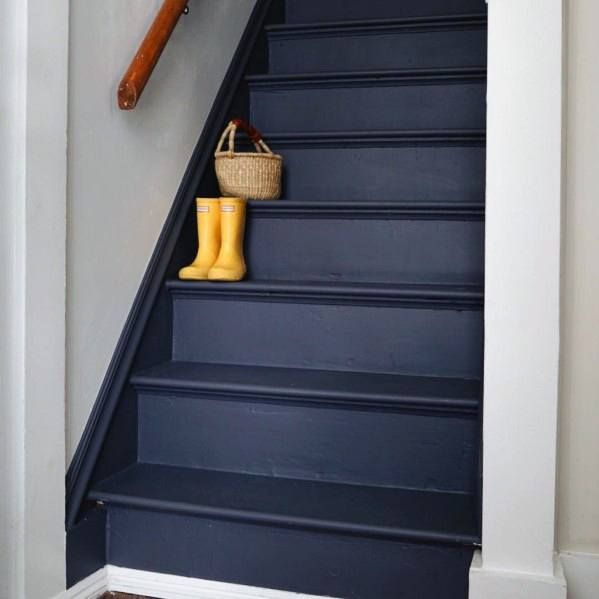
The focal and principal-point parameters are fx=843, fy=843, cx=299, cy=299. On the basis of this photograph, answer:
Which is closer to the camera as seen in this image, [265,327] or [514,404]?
[514,404]

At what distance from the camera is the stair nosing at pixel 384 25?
2.72 m

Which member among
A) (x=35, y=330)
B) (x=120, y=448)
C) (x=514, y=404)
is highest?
(x=35, y=330)

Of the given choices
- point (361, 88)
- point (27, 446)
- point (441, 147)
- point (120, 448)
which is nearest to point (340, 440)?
point (120, 448)

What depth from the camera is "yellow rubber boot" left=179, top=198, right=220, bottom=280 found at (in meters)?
2.28

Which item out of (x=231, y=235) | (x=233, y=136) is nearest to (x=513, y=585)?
(x=231, y=235)

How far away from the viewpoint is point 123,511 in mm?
1896

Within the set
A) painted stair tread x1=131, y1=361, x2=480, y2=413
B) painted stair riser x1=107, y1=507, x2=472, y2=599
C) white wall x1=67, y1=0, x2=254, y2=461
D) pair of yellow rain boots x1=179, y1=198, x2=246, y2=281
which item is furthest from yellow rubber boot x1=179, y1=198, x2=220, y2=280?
painted stair riser x1=107, y1=507, x2=472, y2=599

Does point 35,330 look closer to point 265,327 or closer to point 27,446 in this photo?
point 27,446

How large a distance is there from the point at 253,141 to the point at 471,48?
0.81 metres

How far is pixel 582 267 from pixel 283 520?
781 millimetres

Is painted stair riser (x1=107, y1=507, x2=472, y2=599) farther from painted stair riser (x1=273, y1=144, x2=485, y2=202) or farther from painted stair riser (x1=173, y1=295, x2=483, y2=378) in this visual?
painted stair riser (x1=273, y1=144, x2=485, y2=202)

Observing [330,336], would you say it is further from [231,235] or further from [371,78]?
[371,78]

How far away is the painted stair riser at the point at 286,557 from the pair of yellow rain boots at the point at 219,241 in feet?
2.17

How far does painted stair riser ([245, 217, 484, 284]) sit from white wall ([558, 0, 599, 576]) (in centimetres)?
57
